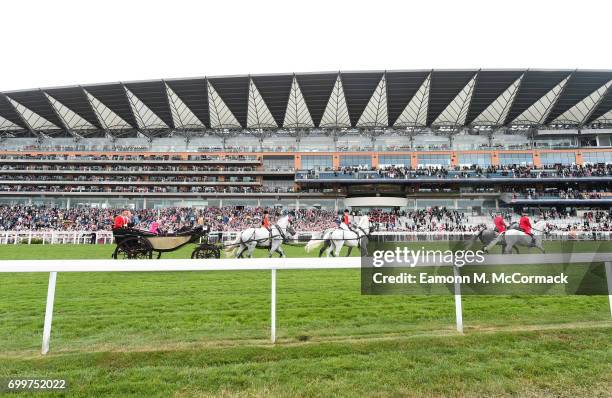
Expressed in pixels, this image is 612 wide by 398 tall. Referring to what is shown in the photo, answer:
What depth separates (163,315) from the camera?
480 centimetres

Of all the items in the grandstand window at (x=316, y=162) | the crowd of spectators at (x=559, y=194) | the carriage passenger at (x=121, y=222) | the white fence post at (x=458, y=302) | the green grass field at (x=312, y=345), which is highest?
the grandstand window at (x=316, y=162)

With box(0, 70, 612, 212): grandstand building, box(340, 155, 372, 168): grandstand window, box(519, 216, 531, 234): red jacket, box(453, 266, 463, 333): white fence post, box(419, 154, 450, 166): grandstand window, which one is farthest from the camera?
box(340, 155, 372, 168): grandstand window

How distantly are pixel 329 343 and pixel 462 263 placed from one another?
1915 millimetres

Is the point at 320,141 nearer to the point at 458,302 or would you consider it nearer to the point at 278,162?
the point at 278,162

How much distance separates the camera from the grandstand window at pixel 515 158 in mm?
46031

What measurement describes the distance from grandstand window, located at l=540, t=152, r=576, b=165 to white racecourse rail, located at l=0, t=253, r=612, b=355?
164 feet

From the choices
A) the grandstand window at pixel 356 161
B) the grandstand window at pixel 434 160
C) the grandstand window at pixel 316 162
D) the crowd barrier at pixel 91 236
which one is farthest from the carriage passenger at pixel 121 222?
the grandstand window at pixel 434 160

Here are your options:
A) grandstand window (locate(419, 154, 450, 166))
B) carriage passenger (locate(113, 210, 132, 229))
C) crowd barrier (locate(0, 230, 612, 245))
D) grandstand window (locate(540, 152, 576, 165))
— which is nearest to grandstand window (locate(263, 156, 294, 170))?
grandstand window (locate(419, 154, 450, 166))

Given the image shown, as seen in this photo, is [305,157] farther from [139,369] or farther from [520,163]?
[139,369]

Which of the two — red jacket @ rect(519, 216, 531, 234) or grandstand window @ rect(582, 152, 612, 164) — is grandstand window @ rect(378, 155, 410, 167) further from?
red jacket @ rect(519, 216, 531, 234)

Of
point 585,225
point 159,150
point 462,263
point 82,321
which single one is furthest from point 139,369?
point 159,150

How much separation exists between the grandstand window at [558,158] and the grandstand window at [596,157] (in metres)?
1.51

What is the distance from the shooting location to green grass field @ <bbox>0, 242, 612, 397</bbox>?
2762 mm

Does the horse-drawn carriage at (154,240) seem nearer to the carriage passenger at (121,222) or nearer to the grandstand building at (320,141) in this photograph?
the carriage passenger at (121,222)
